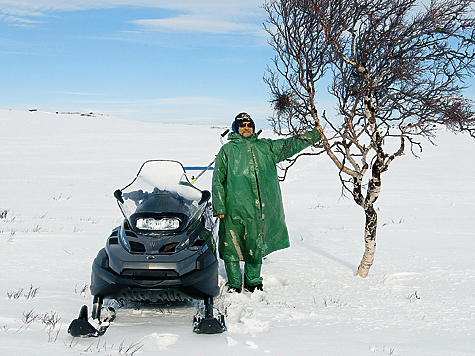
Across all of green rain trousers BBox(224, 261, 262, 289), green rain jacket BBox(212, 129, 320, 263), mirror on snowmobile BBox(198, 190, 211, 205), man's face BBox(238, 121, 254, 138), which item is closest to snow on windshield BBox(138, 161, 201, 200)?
mirror on snowmobile BBox(198, 190, 211, 205)

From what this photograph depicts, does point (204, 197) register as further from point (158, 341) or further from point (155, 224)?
point (158, 341)

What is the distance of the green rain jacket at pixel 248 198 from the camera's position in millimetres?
5207

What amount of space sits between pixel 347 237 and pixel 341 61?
416 cm

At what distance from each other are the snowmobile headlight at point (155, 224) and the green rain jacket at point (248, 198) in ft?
3.66

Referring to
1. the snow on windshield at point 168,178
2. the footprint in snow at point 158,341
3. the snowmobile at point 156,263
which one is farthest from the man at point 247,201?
the footprint in snow at point 158,341

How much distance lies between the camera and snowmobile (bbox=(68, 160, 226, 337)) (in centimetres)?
391

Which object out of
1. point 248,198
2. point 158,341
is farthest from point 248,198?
point 158,341

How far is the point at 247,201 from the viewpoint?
521 centimetres

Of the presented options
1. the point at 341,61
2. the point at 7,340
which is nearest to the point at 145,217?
the point at 7,340

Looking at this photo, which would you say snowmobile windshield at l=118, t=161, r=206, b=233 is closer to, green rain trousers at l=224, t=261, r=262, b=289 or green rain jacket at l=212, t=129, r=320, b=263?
green rain jacket at l=212, t=129, r=320, b=263

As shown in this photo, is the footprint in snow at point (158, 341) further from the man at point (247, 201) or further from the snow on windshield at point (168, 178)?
the man at point (247, 201)

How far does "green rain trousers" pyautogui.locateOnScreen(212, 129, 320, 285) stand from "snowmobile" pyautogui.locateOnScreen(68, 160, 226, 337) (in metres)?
0.85

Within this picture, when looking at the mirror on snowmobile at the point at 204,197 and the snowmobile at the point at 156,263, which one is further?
the mirror on snowmobile at the point at 204,197

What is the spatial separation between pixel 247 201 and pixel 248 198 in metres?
0.04
